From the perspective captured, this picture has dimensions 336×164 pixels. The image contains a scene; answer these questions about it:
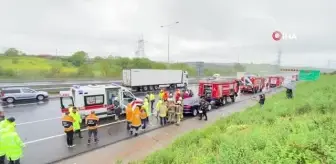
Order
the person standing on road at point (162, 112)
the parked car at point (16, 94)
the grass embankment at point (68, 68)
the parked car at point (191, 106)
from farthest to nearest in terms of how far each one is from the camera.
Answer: the grass embankment at point (68, 68)
the parked car at point (16, 94)
the parked car at point (191, 106)
the person standing on road at point (162, 112)

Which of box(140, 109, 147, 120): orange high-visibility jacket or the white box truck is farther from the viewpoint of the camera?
the white box truck

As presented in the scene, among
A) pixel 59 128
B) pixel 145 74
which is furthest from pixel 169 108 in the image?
pixel 145 74

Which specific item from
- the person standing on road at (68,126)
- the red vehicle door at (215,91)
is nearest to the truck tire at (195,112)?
the red vehicle door at (215,91)

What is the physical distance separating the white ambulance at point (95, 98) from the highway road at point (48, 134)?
91 centimetres

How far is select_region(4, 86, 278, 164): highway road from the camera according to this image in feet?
32.0

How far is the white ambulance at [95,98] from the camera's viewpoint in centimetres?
1417

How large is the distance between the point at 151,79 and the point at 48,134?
2363 centimetres

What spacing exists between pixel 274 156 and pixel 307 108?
8.27 meters

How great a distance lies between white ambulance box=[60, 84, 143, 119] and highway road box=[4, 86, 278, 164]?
91 cm

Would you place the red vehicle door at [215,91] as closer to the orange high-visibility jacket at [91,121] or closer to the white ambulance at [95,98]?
the white ambulance at [95,98]

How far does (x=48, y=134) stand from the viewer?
12.5m

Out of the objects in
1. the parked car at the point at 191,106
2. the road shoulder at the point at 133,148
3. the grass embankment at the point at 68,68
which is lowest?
the road shoulder at the point at 133,148

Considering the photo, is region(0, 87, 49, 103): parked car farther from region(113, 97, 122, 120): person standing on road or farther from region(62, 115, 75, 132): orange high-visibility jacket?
region(62, 115, 75, 132): orange high-visibility jacket

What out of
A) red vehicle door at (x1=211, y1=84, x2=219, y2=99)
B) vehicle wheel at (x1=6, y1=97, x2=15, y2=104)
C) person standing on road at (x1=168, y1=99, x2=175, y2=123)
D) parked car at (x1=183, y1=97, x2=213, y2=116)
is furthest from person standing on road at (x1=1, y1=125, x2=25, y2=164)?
red vehicle door at (x1=211, y1=84, x2=219, y2=99)
